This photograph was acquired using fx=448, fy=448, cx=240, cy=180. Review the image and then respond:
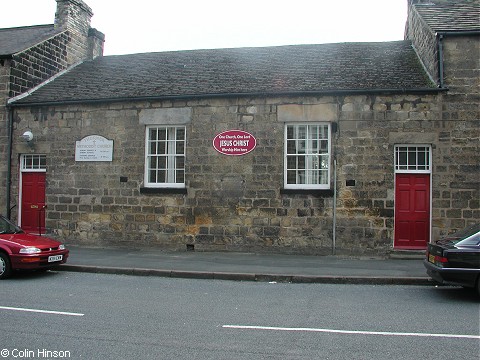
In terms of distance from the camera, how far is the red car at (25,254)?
9.34m

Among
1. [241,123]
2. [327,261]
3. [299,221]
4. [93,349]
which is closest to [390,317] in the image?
[93,349]

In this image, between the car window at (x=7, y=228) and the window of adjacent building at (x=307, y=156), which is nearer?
the car window at (x=7, y=228)

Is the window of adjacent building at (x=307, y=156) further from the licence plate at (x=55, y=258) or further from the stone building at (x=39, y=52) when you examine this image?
the stone building at (x=39, y=52)

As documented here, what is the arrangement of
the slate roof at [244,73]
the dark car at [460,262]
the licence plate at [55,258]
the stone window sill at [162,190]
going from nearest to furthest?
the dark car at [460,262]
the licence plate at [55,258]
the slate roof at [244,73]
the stone window sill at [162,190]

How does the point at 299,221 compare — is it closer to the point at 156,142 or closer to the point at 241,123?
the point at 241,123

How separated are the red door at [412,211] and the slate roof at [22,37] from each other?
13044mm

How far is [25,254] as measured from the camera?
368 inches

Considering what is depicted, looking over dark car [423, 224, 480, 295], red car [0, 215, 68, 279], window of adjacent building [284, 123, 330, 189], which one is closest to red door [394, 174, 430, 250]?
window of adjacent building [284, 123, 330, 189]

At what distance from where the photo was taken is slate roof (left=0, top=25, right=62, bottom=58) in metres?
15.7

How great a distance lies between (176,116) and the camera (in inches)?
534

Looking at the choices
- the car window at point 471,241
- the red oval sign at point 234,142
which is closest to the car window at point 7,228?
the red oval sign at point 234,142

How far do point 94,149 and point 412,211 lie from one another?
968 cm

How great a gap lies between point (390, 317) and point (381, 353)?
1.77 meters

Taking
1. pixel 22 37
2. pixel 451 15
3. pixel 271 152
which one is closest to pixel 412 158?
pixel 271 152
